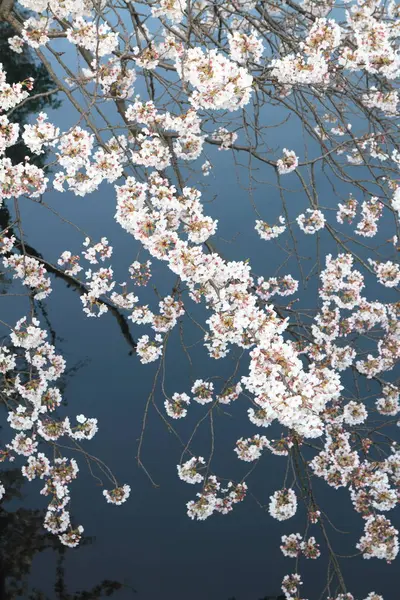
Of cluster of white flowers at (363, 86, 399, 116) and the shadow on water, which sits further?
the shadow on water

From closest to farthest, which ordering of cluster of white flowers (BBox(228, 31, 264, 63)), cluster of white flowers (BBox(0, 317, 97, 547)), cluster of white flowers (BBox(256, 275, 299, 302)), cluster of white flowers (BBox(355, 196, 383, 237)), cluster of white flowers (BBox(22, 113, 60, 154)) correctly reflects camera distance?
cluster of white flowers (BBox(22, 113, 60, 154)), cluster of white flowers (BBox(228, 31, 264, 63)), cluster of white flowers (BBox(0, 317, 97, 547)), cluster of white flowers (BBox(355, 196, 383, 237)), cluster of white flowers (BBox(256, 275, 299, 302))

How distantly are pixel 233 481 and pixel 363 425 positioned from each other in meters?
0.86

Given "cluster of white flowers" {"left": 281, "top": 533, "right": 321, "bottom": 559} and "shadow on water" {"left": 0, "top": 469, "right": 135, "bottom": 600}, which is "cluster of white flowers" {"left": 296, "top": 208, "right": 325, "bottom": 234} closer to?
"cluster of white flowers" {"left": 281, "top": 533, "right": 321, "bottom": 559}

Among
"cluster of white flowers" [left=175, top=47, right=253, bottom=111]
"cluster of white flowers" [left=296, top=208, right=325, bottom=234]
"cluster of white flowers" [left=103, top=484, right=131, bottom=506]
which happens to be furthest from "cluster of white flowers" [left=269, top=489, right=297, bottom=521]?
"cluster of white flowers" [left=175, top=47, right=253, bottom=111]

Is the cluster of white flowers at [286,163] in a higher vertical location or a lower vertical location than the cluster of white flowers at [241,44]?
lower

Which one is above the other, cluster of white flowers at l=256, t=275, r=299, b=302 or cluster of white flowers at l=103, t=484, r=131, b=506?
cluster of white flowers at l=256, t=275, r=299, b=302

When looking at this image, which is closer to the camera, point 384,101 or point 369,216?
point 384,101

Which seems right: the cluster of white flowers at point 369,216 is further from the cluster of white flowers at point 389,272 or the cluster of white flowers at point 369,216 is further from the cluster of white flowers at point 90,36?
the cluster of white flowers at point 90,36

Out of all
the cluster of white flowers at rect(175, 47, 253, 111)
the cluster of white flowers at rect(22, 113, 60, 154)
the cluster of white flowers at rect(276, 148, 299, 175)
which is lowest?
the cluster of white flowers at rect(22, 113, 60, 154)

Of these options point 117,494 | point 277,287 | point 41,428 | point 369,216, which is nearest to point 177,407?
→ point 117,494

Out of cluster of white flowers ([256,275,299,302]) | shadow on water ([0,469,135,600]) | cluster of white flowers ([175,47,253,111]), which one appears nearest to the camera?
cluster of white flowers ([175,47,253,111])

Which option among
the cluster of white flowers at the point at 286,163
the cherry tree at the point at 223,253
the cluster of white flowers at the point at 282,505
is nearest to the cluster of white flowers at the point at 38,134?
the cherry tree at the point at 223,253

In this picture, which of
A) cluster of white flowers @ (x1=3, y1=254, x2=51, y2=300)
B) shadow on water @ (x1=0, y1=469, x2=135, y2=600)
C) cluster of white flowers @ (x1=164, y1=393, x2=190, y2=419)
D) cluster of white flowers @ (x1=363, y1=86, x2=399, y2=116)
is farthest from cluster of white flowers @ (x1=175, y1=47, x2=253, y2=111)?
shadow on water @ (x1=0, y1=469, x2=135, y2=600)

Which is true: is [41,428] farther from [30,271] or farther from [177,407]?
[30,271]
